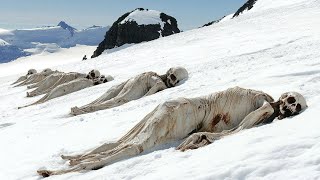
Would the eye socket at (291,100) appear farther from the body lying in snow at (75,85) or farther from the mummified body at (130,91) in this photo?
the body lying in snow at (75,85)

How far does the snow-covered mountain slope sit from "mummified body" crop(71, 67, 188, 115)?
71cm

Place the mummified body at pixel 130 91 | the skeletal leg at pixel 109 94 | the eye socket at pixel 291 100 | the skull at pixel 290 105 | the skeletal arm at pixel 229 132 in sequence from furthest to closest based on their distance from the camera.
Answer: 1. the skeletal leg at pixel 109 94
2. the mummified body at pixel 130 91
3. the eye socket at pixel 291 100
4. the skull at pixel 290 105
5. the skeletal arm at pixel 229 132

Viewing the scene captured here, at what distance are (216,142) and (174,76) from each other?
880 cm

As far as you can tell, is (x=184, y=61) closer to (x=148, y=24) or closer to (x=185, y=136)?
(x=185, y=136)

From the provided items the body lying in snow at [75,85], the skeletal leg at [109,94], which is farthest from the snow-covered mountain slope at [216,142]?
the skeletal leg at [109,94]

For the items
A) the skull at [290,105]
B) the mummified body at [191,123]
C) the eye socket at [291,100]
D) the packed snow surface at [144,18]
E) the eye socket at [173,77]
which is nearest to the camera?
the mummified body at [191,123]

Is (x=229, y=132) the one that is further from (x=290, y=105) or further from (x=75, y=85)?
(x=75, y=85)

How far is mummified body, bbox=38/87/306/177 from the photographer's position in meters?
9.46

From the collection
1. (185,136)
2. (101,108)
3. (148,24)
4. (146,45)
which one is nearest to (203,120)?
(185,136)

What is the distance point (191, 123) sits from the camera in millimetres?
10188

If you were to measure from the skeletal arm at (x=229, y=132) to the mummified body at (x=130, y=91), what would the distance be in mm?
6854

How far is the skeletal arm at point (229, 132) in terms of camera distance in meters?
9.23

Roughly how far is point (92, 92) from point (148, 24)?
7221 centimetres

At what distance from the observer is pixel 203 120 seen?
10297 millimetres
